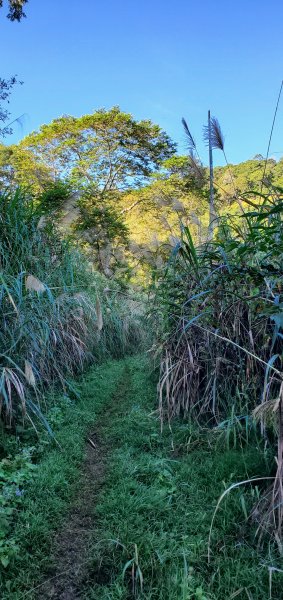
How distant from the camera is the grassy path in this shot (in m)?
1.52

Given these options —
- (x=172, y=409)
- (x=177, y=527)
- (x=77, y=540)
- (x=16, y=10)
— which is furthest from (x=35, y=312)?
(x=16, y=10)

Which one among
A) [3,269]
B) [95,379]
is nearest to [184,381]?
[3,269]

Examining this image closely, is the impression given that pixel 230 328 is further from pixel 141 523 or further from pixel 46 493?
pixel 46 493

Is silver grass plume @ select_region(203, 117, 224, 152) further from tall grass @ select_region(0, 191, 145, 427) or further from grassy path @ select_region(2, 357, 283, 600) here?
grassy path @ select_region(2, 357, 283, 600)

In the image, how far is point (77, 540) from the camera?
187 centimetres

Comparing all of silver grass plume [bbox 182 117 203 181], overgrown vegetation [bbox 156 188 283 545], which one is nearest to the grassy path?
overgrown vegetation [bbox 156 188 283 545]

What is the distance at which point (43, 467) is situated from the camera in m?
2.45

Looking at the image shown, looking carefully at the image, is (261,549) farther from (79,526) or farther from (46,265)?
(46,265)

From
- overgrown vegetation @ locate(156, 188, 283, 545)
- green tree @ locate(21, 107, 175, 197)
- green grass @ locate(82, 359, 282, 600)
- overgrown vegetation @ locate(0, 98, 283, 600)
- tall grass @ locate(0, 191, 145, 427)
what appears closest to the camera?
green grass @ locate(82, 359, 282, 600)

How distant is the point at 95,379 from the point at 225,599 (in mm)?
3651

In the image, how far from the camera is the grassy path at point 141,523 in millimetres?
1518

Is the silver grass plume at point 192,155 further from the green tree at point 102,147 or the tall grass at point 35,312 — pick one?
the green tree at point 102,147

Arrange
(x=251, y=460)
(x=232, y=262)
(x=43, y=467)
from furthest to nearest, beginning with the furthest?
1. (x=232, y=262)
2. (x=43, y=467)
3. (x=251, y=460)

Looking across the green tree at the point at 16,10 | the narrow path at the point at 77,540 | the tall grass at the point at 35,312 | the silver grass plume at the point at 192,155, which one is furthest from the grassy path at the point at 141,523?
the green tree at the point at 16,10
